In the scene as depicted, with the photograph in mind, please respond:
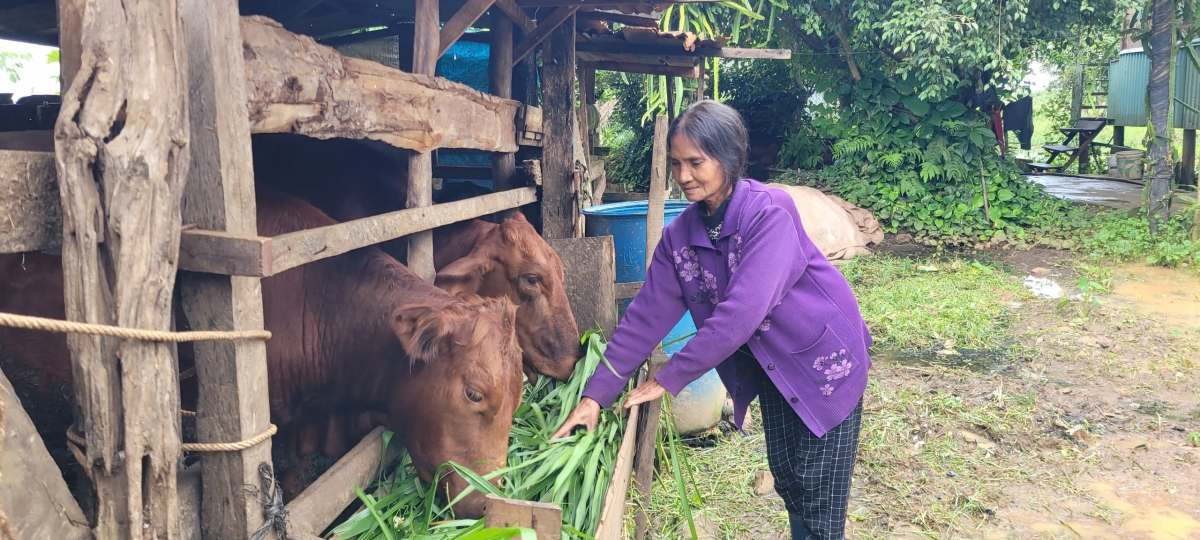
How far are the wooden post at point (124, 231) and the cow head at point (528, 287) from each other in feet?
6.45

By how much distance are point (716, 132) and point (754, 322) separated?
65cm

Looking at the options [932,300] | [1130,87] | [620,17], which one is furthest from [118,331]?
[1130,87]

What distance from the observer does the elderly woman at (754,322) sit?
2678 mm

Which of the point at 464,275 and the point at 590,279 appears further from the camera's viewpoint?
the point at 590,279

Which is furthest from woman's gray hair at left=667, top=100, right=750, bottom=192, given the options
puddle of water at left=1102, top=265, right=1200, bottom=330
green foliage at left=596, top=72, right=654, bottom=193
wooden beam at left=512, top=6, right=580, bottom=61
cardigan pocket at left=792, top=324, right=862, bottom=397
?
green foliage at left=596, top=72, right=654, bottom=193

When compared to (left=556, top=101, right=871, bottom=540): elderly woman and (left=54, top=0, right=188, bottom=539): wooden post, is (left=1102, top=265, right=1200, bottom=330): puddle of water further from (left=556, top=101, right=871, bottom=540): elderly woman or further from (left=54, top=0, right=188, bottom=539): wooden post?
(left=54, top=0, right=188, bottom=539): wooden post

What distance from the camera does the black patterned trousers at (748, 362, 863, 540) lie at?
2.88m

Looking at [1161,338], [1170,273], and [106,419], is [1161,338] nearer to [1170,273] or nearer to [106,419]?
[1170,273]

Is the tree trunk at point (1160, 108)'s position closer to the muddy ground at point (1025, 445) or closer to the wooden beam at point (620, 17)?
the muddy ground at point (1025, 445)

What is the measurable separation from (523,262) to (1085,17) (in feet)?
33.8

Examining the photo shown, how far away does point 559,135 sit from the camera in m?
5.03

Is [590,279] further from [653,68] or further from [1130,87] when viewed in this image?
[1130,87]

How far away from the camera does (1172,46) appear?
386 inches

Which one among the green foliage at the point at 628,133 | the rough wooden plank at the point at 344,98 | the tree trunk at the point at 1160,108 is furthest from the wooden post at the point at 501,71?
the green foliage at the point at 628,133
